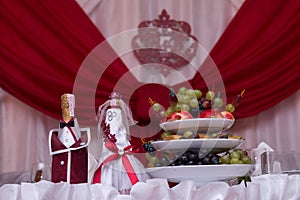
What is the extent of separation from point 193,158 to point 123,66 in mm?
732

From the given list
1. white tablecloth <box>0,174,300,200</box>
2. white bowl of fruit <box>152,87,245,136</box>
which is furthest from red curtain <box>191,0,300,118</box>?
white tablecloth <box>0,174,300,200</box>

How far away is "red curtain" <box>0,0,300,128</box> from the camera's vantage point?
4.85 ft

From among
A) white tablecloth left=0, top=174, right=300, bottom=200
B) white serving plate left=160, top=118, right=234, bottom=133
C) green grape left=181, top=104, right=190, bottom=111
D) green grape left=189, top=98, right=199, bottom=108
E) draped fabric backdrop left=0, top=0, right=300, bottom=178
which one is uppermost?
draped fabric backdrop left=0, top=0, right=300, bottom=178

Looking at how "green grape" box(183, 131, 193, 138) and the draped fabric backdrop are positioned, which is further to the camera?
the draped fabric backdrop

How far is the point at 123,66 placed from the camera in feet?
5.18

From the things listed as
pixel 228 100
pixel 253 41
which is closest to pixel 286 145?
pixel 228 100

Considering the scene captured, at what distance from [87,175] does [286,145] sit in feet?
2.90

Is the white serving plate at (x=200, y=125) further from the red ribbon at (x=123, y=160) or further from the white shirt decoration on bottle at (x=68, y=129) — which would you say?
the white shirt decoration on bottle at (x=68, y=129)

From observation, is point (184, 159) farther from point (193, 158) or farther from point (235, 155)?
point (235, 155)

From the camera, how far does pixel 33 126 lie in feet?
5.30

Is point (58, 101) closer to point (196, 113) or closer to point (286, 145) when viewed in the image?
point (196, 113)

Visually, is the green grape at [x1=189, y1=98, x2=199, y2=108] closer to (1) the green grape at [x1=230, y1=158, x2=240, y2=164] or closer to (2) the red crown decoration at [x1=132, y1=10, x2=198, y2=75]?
(1) the green grape at [x1=230, y1=158, x2=240, y2=164]

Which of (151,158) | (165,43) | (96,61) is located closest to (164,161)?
(151,158)

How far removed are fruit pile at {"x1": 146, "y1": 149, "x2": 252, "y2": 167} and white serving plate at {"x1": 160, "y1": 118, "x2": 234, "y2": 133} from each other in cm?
5
